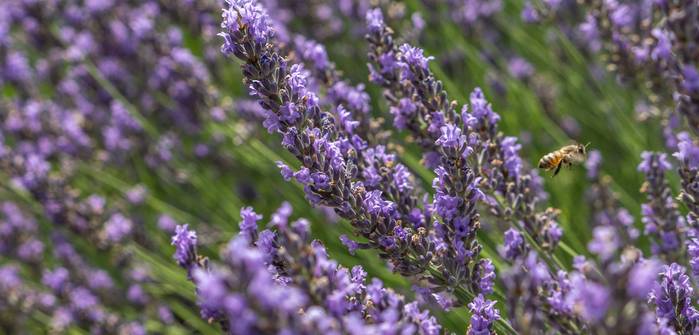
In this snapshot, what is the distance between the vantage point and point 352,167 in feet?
6.43

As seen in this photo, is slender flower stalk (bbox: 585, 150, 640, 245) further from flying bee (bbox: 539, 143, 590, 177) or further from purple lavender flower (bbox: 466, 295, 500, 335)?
purple lavender flower (bbox: 466, 295, 500, 335)

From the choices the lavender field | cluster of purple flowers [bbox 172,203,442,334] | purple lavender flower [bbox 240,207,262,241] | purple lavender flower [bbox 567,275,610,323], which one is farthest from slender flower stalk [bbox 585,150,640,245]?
purple lavender flower [bbox 567,275,610,323]

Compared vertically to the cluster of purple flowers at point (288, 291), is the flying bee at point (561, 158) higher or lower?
higher

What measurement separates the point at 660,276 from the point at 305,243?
39.1 inches

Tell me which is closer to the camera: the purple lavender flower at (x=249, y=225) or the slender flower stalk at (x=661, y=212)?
the purple lavender flower at (x=249, y=225)

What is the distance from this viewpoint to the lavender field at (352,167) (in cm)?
165

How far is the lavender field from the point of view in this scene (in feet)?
5.40

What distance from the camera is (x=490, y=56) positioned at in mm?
4336

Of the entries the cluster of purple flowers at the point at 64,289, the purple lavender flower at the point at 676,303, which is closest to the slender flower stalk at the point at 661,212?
the purple lavender flower at the point at 676,303

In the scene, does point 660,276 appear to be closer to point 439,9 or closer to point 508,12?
point 439,9

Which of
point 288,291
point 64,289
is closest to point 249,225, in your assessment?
point 288,291

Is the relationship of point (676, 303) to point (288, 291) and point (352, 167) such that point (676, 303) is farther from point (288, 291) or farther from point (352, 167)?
point (288, 291)

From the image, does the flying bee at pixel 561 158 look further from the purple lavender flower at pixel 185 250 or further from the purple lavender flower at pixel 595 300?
the purple lavender flower at pixel 595 300

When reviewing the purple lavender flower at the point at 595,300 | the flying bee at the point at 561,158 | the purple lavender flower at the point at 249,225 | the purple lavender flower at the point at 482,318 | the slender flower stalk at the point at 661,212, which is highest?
the flying bee at the point at 561,158
